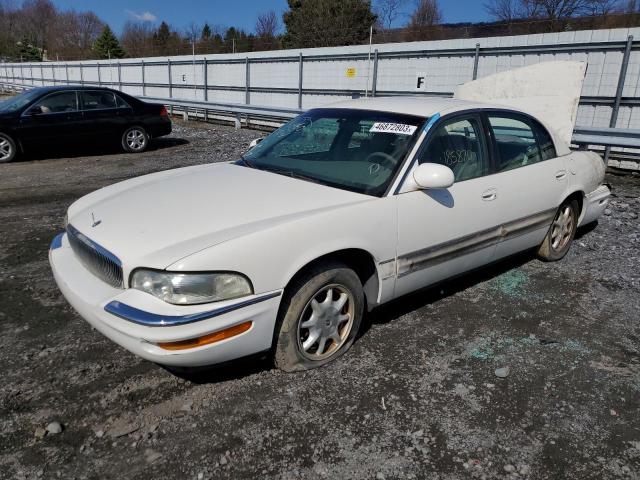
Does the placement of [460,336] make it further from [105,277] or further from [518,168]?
[105,277]

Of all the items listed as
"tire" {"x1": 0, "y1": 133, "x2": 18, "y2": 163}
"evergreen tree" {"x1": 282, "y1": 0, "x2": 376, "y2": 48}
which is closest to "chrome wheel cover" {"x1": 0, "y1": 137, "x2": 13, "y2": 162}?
"tire" {"x1": 0, "y1": 133, "x2": 18, "y2": 163}

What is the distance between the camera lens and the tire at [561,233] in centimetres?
484

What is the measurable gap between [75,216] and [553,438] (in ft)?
10.4

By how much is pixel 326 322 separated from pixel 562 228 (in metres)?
3.07

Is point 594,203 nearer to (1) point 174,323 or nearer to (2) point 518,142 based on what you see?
(2) point 518,142

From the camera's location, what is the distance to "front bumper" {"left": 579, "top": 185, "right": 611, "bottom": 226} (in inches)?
202

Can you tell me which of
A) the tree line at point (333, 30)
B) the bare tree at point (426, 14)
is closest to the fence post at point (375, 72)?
the tree line at point (333, 30)

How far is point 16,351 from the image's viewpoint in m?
3.20

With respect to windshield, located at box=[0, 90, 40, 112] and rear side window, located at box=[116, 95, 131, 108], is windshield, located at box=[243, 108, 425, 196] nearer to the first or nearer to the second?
windshield, located at box=[0, 90, 40, 112]

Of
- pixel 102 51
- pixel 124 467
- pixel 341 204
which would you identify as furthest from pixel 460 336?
pixel 102 51

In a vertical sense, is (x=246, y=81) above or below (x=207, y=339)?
above

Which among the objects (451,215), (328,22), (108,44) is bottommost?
(451,215)

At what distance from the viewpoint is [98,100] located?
10742 millimetres

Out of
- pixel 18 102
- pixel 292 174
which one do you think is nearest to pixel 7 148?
pixel 18 102
